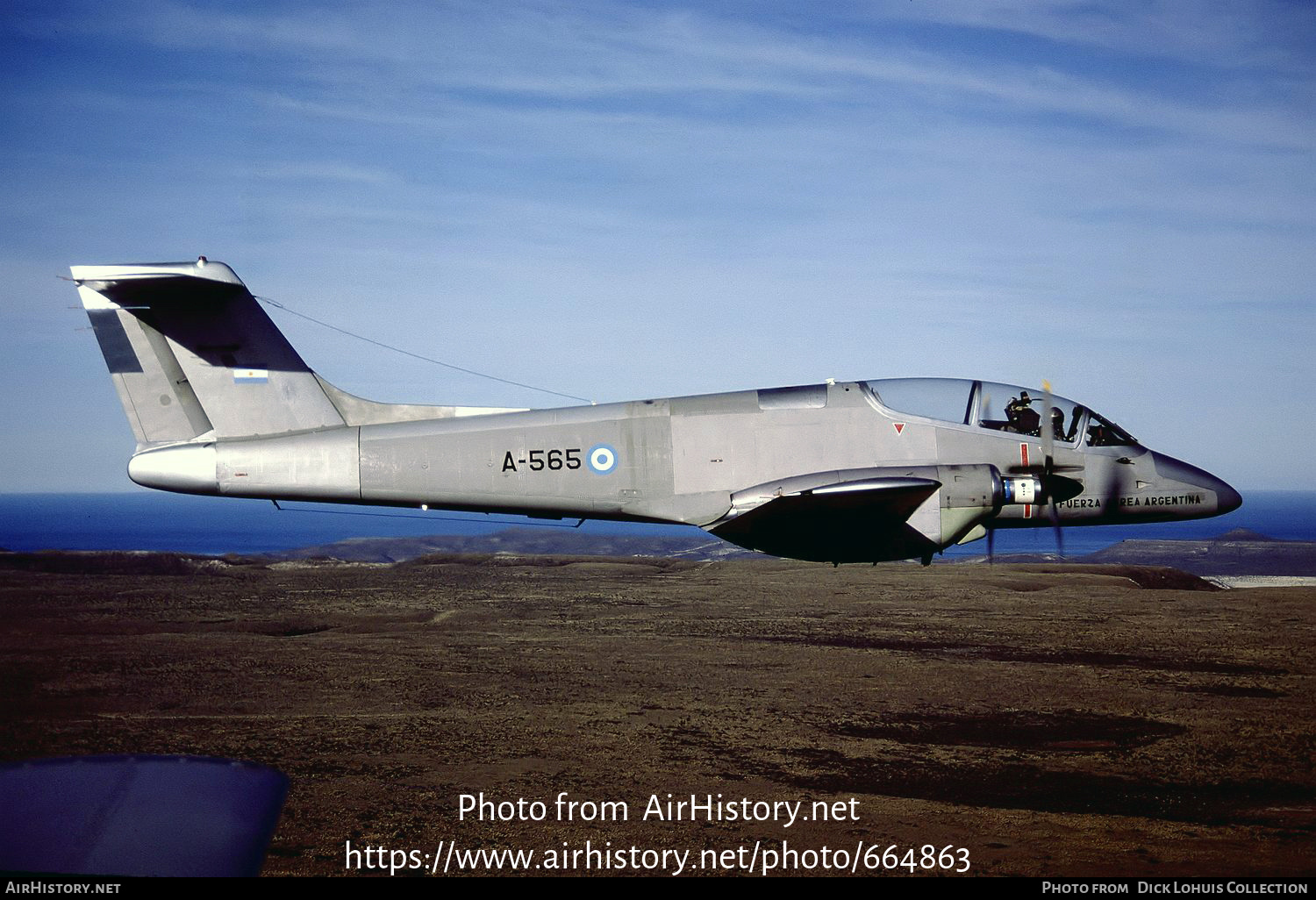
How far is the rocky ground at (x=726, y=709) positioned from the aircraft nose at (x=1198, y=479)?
6.21 meters

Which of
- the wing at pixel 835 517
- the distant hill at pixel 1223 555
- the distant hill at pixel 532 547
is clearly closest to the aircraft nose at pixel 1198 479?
the wing at pixel 835 517

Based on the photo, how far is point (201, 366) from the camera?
54.2 ft

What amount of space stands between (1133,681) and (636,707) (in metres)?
17.6

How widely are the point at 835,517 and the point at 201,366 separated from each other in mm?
11268

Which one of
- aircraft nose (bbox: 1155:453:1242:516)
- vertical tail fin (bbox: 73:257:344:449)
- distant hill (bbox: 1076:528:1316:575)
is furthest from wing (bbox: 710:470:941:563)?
distant hill (bbox: 1076:528:1316:575)

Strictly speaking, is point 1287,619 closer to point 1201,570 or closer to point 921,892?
point 1201,570

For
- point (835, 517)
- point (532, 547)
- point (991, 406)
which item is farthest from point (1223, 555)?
point (835, 517)

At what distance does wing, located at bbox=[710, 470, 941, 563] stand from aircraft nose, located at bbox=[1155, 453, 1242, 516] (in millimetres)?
5072

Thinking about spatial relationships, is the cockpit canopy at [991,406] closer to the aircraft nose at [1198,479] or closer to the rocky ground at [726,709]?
the aircraft nose at [1198,479]

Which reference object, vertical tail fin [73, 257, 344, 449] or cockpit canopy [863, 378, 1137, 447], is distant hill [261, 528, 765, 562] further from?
vertical tail fin [73, 257, 344, 449]

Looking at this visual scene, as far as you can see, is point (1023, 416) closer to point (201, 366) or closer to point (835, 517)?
point (835, 517)

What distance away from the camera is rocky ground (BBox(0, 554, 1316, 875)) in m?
17.8

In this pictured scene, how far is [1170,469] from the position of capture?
56.8ft

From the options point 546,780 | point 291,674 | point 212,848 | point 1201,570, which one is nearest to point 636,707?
point 546,780
